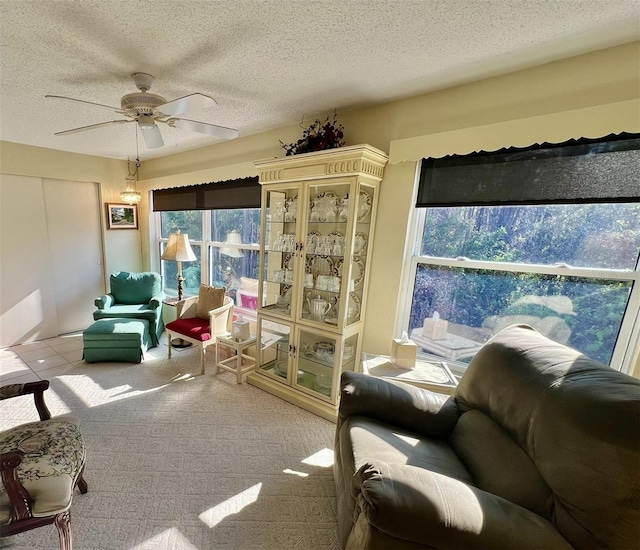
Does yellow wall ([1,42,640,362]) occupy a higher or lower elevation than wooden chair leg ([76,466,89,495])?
higher

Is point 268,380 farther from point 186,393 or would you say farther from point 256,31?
point 256,31

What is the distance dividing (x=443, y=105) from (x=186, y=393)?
307cm

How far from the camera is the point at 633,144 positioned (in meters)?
1.42

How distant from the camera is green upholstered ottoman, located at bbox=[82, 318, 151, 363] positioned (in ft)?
9.60

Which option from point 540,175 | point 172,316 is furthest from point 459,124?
point 172,316

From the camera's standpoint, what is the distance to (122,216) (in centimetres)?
415

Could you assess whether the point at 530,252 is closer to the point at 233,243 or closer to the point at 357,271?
the point at 357,271

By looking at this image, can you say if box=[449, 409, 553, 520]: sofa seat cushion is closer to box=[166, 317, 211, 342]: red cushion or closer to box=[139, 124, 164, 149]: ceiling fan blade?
box=[166, 317, 211, 342]: red cushion

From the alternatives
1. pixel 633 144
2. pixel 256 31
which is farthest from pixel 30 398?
pixel 633 144

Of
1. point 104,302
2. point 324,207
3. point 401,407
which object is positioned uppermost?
point 324,207

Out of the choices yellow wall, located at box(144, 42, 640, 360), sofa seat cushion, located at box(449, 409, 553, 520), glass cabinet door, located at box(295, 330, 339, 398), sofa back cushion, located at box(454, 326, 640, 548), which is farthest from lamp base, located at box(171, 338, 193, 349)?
sofa back cushion, located at box(454, 326, 640, 548)

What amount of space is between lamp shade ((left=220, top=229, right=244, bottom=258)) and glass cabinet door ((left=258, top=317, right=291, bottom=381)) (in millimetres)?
1092

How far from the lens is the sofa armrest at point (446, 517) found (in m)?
0.81

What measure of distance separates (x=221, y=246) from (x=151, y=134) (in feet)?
5.83
